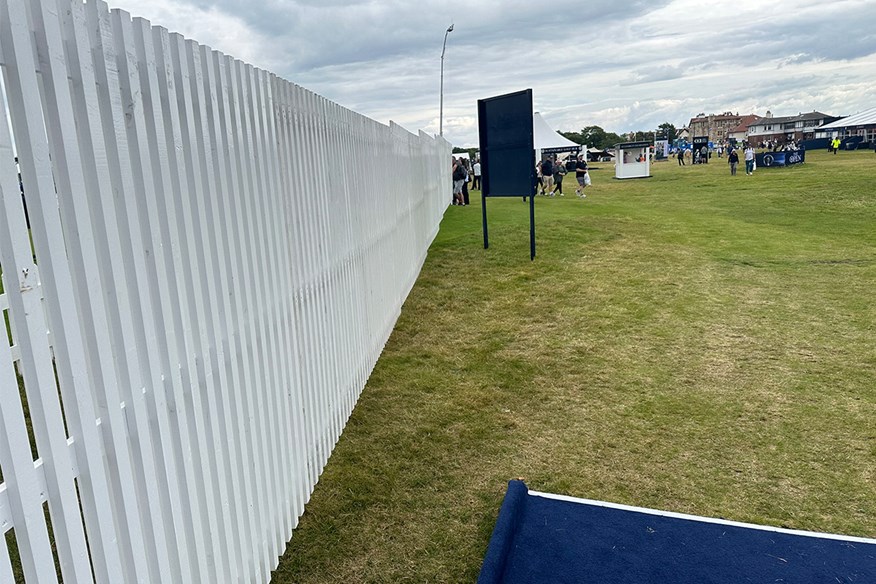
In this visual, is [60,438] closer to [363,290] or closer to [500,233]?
[363,290]

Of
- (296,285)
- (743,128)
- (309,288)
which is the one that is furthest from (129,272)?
(743,128)

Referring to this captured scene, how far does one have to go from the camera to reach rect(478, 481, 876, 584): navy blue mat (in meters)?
3.25

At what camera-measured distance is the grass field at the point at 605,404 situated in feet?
12.7

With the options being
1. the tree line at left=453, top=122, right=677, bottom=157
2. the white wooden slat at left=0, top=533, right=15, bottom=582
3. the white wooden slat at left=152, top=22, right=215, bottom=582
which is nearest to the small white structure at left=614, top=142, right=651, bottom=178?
the white wooden slat at left=152, top=22, right=215, bottom=582

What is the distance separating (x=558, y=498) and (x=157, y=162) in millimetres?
3197

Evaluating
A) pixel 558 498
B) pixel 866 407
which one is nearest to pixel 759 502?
pixel 558 498

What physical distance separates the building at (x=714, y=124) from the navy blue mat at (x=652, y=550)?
7056 inches

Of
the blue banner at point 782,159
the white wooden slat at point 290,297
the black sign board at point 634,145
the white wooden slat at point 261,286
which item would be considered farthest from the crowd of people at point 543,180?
the white wooden slat at point 261,286

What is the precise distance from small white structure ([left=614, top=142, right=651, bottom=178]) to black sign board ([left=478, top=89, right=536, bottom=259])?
2627cm

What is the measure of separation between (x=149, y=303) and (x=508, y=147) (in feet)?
35.0

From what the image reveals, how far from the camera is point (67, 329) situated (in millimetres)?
1657

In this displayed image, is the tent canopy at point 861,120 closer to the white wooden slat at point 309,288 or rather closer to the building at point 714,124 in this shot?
the white wooden slat at point 309,288

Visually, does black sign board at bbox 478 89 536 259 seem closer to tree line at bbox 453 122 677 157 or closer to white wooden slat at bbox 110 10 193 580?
white wooden slat at bbox 110 10 193 580

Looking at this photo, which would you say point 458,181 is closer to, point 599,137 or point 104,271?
point 104,271
